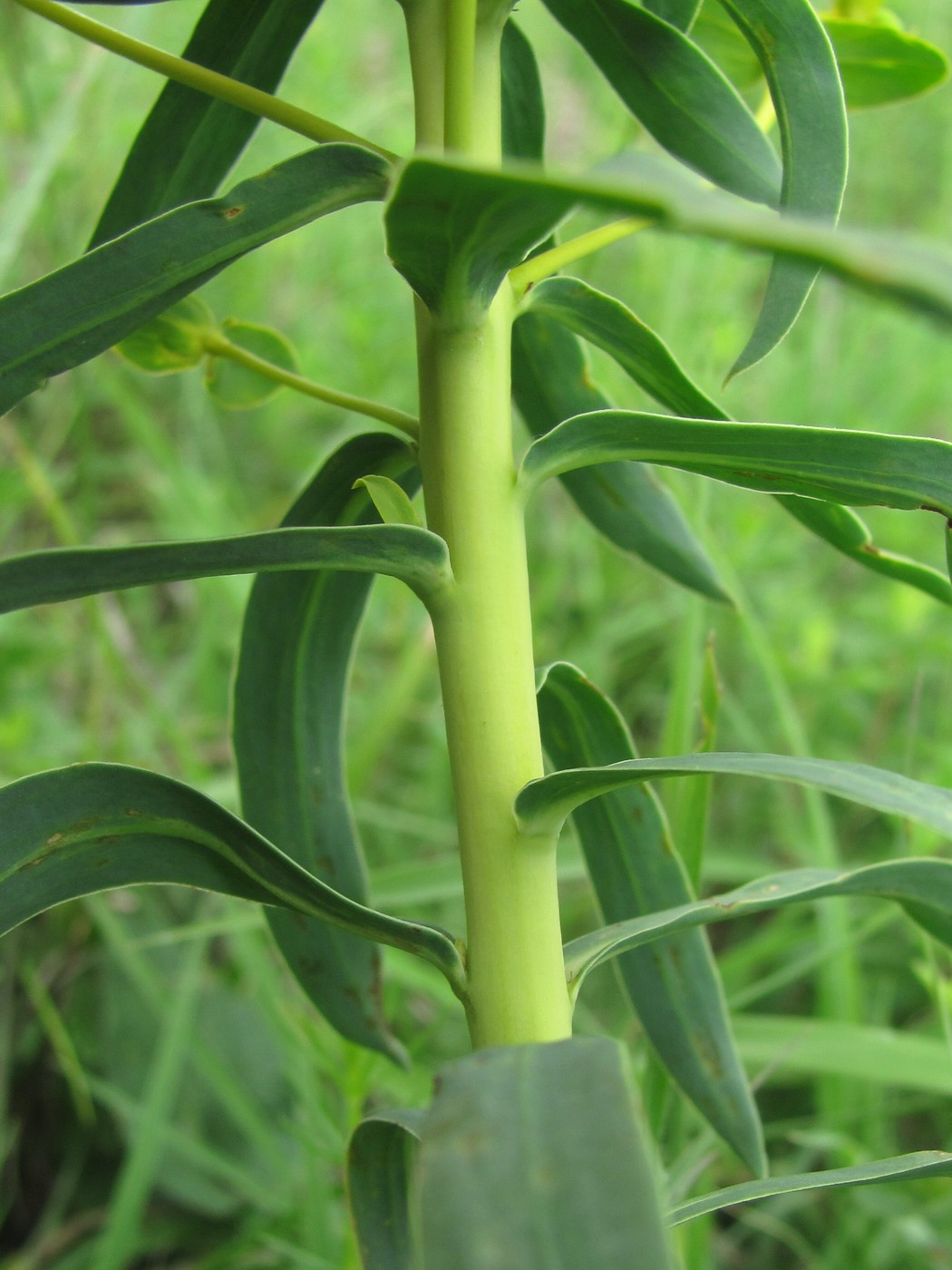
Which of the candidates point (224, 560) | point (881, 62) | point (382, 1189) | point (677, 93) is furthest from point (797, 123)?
point (382, 1189)

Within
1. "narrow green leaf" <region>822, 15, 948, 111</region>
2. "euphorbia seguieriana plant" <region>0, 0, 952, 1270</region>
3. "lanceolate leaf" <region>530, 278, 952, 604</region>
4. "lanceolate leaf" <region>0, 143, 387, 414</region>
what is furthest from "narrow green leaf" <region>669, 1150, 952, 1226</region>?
"narrow green leaf" <region>822, 15, 948, 111</region>

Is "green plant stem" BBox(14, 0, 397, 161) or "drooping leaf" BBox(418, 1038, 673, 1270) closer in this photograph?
"drooping leaf" BBox(418, 1038, 673, 1270)

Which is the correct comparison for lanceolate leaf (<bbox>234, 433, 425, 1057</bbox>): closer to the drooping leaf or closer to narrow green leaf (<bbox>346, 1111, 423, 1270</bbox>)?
narrow green leaf (<bbox>346, 1111, 423, 1270</bbox>)

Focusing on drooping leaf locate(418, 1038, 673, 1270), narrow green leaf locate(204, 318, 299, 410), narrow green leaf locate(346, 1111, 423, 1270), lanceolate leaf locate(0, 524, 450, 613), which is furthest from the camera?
narrow green leaf locate(204, 318, 299, 410)

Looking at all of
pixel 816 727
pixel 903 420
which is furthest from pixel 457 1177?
pixel 903 420

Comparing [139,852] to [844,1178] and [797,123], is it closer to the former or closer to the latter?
[844,1178]

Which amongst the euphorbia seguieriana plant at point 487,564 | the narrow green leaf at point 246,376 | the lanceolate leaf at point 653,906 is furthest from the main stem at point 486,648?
the narrow green leaf at point 246,376
